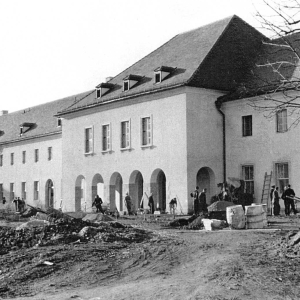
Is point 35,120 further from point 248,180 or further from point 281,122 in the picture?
point 281,122

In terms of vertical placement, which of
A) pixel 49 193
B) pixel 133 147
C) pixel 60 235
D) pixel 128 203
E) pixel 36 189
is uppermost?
pixel 133 147

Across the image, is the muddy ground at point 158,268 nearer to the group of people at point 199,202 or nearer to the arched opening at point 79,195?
the group of people at point 199,202

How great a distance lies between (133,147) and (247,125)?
762 centimetres

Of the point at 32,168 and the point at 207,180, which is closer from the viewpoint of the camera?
the point at 207,180

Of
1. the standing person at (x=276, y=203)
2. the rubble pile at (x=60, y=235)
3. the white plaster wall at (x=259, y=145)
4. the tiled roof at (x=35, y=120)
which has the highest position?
the tiled roof at (x=35, y=120)

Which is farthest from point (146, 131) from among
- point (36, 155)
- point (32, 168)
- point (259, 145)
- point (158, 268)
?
point (158, 268)

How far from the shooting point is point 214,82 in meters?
37.1

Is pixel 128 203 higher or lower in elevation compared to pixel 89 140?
lower

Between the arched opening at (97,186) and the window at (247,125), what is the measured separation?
12082mm

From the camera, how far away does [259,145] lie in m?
34.9

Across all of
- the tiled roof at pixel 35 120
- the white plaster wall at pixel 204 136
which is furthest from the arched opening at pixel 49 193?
the white plaster wall at pixel 204 136

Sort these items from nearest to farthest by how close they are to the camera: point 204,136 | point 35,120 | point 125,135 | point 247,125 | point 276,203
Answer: point 276,203 < point 247,125 < point 204,136 < point 125,135 < point 35,120

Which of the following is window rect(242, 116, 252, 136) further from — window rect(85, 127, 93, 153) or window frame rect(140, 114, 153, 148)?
window rect(85, 127, 93, 153)

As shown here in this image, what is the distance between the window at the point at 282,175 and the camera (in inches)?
1330
